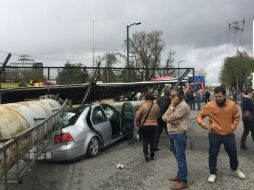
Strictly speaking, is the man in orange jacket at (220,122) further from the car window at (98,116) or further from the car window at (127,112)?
the car window at (127,112)

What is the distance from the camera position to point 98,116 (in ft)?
33.2

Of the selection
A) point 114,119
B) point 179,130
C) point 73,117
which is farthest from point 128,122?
point 179,130

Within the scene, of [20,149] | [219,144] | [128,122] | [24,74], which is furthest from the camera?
[24,74]

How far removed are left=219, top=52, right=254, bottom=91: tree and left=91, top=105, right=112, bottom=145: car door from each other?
4659 cm

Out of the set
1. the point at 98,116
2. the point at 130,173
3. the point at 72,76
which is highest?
Answer: the point at 72,76

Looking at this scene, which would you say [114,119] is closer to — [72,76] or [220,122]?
[220,122]

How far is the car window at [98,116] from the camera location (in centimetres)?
979

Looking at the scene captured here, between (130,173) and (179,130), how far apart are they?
157 centimetres

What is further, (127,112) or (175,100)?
(127,112)

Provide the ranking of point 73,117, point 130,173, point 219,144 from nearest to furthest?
point 219,144
point 130,173
point 73,117

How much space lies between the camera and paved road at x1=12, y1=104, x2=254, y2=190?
6781 mm

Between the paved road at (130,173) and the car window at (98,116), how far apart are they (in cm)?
77

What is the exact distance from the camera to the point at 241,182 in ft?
22.4

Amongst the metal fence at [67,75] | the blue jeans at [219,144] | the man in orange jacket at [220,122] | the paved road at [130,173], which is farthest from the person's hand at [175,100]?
the metal fence at [67,75]
